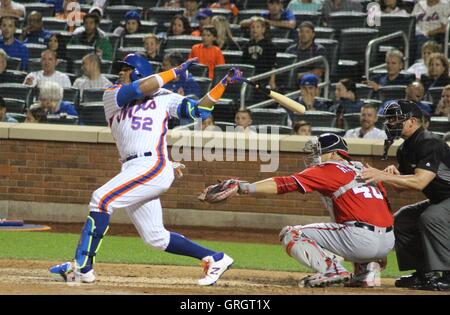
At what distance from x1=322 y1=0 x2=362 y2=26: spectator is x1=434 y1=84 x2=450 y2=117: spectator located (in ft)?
8.83

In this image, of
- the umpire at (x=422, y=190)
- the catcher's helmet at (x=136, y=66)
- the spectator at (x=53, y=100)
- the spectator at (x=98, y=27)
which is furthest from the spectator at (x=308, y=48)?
the catcher's helmet at (x=136, y=66)

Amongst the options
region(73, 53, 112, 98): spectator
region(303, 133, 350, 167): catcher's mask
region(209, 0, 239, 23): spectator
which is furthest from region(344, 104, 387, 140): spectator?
region(303, 133, 350, 167): catcher's mask

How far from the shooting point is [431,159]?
25.1 feet

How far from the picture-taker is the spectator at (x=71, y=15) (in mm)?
15406

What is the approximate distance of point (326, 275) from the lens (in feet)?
24.6

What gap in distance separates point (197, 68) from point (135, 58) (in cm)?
579

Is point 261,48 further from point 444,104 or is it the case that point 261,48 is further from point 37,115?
point 37,115

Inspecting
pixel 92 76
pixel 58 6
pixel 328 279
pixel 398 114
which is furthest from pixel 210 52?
pixel 328 279

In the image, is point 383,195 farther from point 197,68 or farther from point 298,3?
point 298,3

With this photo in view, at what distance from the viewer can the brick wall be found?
12.1 meters

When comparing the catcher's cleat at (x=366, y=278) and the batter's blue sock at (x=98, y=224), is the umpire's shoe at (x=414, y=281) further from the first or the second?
the batter's blue sock at (x=98, y=224)

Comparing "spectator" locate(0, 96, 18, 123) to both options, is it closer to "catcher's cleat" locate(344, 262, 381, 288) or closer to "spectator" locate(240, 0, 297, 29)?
"spectator" locate(240, 0, 297, 29)

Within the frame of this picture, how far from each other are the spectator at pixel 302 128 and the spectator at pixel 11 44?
4.46 m

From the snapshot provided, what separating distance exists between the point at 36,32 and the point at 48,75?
1.62m
